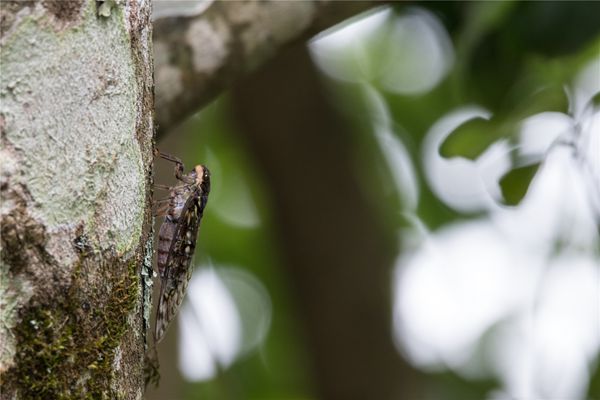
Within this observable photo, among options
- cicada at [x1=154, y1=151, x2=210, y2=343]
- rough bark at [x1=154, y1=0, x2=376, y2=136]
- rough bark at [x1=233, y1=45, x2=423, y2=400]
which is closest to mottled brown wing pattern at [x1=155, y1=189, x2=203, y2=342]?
cicada at [x1=154, y1=151, x2=210, y2=343]

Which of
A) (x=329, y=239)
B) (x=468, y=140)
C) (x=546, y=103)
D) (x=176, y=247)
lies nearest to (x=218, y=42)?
(x=176, y=247)

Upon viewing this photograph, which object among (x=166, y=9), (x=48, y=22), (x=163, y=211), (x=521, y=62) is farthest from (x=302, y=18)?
(x=48, y=22)

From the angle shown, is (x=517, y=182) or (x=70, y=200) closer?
(x=70, y=200)

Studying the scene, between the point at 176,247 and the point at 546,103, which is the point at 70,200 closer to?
the point at 176,247

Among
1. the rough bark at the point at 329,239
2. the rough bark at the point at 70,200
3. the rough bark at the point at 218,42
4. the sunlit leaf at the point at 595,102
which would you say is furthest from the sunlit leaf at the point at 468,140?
the rough bark at the point at 329,239

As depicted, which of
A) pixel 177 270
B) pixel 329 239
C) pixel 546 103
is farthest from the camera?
pixel 329 239

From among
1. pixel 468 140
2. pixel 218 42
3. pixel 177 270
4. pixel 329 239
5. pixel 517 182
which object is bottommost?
pixel 177 270

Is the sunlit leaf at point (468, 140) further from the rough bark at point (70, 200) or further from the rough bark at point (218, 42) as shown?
the rough bark at point (70, 200)
